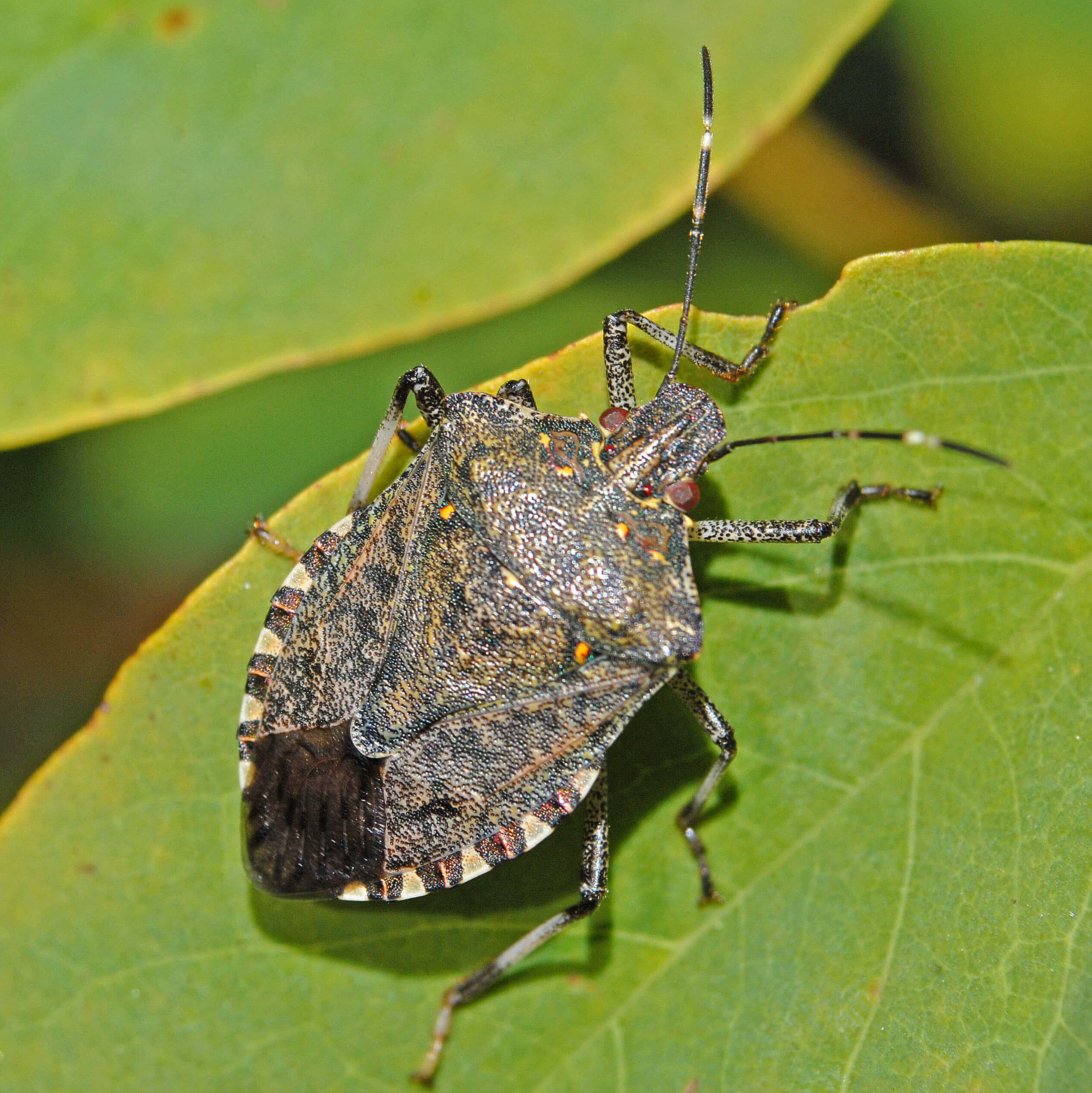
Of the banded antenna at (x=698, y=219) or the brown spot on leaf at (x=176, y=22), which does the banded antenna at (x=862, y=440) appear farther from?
the brown spot on leaf at (x=176, y=22)

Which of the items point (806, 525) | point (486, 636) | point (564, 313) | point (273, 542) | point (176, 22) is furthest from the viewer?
point (564, 313)

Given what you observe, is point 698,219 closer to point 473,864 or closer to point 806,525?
point 806,525

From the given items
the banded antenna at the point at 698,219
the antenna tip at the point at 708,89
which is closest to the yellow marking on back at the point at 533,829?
the banded antenna at the point at 698,219

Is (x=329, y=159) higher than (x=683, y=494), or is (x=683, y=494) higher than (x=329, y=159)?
(x=329, y=159)

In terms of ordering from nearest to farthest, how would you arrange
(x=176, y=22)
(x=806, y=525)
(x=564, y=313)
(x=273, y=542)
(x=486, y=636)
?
(x=486, y=636) < (x=806, y=525) < (x=273, y=542) < (x=176, y=22) < (x=564, y=313)

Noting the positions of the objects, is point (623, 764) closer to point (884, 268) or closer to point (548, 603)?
point (548, 603)

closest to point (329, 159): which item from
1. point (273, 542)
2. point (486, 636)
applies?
point (273, 542)

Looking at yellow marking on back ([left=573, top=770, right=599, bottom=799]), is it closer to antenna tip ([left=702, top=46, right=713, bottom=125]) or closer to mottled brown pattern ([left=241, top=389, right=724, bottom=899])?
mottled brown pattern ([left=241, top=389, right=724, bottom=899])
